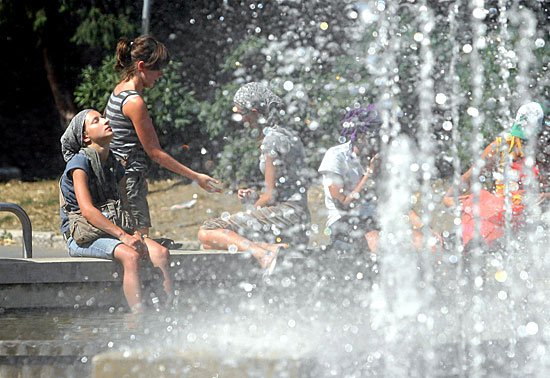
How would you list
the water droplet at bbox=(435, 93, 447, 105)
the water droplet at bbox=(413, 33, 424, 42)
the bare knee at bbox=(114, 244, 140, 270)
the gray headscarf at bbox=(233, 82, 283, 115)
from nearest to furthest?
1. the bare knee at bbox=(114, 244, 140, 270)
2. the gray headscarf at bbox=(233, 82, 283, 115)
3. the water droplet at bbox=(435, 93, 447, 105)
4. the water droplet at bbox=(413, 33, 424, 42)

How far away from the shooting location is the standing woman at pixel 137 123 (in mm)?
5910

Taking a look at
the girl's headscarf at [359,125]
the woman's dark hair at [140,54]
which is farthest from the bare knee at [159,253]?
the girl's headscarf at [359,125]

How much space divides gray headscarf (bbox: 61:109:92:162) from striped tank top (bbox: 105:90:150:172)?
0.91 ft

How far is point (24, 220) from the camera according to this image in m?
5.85

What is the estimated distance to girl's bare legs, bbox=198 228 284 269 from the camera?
19.6 feet

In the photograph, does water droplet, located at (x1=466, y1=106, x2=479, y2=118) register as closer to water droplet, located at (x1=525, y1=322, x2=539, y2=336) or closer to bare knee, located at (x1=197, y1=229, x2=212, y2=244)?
bare knee, located at (x1=197, y1=229, x2=212, y2=244)

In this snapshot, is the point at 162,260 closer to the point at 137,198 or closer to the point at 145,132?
the point at 137,198

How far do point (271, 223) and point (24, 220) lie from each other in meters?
1.32

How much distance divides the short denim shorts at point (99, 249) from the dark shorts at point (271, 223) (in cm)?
82

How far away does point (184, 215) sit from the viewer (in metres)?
13.6

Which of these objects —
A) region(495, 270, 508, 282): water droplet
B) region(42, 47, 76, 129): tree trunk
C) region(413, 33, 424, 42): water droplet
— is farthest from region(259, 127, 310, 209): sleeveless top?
region(42, 47, 76, 129): tree trunk

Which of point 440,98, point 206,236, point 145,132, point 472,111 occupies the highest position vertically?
point 440,98

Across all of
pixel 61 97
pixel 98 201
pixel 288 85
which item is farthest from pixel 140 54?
pixel 61 97

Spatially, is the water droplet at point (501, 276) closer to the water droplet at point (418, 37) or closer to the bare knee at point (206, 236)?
the bare knee at point (206, 236)
